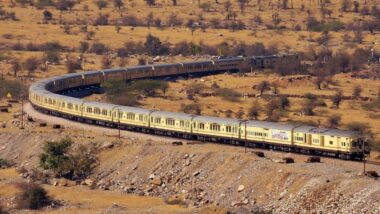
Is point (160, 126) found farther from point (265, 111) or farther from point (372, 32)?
point (372, 32)

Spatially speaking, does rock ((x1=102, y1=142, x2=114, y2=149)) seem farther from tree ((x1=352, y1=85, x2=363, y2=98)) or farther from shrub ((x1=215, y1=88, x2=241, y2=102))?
tree ((x1=352, y1=85, x2=363, y2=98))

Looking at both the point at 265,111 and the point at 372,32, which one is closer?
the point at 265,111

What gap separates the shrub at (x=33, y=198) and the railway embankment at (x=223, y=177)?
4919 mm

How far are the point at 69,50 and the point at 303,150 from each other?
83.8 m

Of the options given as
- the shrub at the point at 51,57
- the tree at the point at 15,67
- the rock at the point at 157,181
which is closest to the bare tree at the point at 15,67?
the tree at the point at 15,67

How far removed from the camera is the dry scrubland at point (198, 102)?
150 ft

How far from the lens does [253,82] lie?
346 feet

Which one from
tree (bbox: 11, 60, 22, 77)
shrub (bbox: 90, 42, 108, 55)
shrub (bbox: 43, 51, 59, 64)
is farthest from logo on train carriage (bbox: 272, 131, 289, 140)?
shrub (bbox: 90, 42, 108, 55)

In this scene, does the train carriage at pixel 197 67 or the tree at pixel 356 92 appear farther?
the train carriage at pixel 197 67

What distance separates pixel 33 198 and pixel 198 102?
41.6m

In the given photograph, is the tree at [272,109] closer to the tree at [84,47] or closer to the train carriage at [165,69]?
the train carriage at [165,69]

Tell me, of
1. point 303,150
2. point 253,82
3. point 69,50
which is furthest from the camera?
point 69,50

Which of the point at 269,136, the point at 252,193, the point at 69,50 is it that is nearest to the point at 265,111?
the point at 269,136

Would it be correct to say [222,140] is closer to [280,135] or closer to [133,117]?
[280,135]
